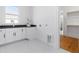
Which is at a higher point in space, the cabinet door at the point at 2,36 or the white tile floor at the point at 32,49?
the cabinet door at the point at 2,36

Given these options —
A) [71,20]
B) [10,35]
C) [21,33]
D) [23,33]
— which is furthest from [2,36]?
[71,20]

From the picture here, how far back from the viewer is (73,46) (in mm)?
3287

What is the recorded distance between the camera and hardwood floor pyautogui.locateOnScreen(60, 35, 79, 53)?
10.4 ft

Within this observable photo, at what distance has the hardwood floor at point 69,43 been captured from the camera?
10.4 ft

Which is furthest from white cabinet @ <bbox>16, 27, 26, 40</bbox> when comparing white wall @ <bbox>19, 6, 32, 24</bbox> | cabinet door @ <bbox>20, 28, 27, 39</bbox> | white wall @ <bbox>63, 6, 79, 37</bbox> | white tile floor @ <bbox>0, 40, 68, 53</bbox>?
white wall @ <bbox>63, 6, 79, 37</bbox>

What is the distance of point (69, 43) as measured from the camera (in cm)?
342

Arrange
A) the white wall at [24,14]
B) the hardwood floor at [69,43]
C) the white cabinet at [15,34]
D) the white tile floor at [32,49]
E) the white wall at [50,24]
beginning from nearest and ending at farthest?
the hardwood floor at [69,43], the white tile floor at [32,49], the white wall at [50,24], the white cabinet at [15,34], the white wall at [24,14]

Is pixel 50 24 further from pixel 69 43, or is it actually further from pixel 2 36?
pixel 2 36

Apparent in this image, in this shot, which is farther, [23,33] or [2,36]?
[23,33]

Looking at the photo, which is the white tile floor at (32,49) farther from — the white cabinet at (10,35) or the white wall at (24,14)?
the white wall at (24,14)

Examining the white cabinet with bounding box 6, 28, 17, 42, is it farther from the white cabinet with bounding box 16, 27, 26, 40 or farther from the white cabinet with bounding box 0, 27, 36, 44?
the white cabinet with bounding box 16, 27, 26, 40

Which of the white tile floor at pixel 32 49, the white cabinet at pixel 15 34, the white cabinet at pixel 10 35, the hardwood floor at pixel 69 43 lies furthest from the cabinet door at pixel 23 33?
the hardwood floor at pixel 69 43

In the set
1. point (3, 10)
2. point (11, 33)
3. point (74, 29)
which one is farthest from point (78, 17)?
point (3, 10)
